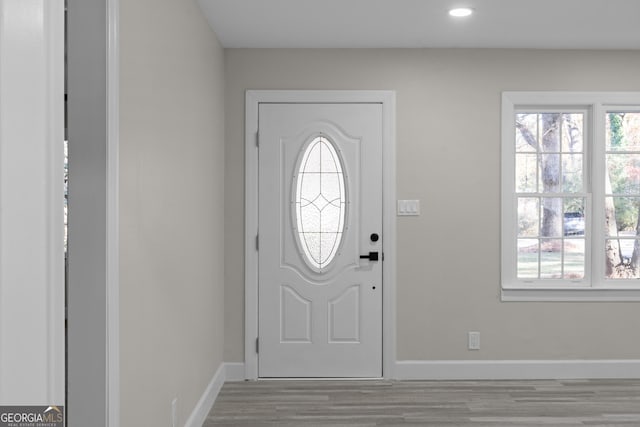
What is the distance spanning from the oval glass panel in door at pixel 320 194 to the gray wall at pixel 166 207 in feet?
2.26

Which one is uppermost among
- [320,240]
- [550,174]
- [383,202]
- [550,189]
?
[550,174]

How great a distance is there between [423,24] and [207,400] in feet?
9.01

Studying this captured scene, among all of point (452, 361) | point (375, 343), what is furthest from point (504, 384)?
point (375, 343)

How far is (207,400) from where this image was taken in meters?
3.67

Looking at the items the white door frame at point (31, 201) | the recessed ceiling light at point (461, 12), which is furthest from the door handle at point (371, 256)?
the white door frame at point (31, 201)

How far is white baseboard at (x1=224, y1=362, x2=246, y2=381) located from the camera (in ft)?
14.5

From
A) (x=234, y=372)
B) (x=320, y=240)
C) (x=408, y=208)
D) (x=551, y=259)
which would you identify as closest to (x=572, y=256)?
(x=551, y=259)

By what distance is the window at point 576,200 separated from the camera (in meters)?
4.45

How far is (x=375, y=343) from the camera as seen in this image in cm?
443

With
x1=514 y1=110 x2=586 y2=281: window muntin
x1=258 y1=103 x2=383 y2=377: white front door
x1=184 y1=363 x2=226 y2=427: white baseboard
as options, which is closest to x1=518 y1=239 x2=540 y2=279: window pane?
x1=514 y1=110 x2=586 y2=281: window muntin

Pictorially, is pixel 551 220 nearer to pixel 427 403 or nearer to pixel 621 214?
pixel 621 214

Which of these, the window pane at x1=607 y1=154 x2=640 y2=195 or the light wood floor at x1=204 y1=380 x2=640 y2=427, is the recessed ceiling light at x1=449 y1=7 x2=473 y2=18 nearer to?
the window pane at x1=607 y1=154 x2=640 y2=195

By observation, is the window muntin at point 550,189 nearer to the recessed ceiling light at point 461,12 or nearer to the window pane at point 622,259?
the window pane at point 622,259

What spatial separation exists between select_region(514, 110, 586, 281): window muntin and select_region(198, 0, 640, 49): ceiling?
0.59 m
